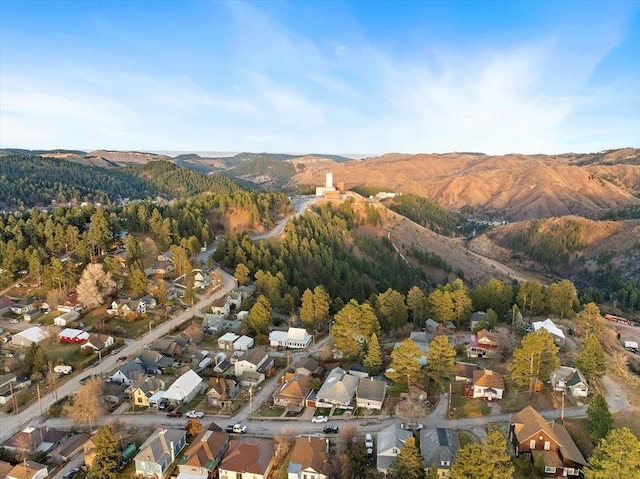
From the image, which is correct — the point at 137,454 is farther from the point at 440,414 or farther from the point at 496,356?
the point at 496,356

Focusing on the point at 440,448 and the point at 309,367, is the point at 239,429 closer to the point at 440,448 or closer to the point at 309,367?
the point at 309,367

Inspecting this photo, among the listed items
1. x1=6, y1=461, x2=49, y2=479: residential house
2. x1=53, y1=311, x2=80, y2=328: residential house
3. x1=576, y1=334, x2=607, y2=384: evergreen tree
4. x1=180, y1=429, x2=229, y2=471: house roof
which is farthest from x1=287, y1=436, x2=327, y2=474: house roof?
x1=53, y1=311, x2=80, y2=328: residential house

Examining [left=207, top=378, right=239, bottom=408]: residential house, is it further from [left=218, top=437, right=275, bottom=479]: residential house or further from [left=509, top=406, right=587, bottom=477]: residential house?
[left=509, top=406, right=587, bottom=477]: residential house

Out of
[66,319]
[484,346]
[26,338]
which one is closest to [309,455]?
[484,346]

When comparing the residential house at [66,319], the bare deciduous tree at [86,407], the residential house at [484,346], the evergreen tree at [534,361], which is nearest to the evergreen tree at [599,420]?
the evergreen tree at [534,361]

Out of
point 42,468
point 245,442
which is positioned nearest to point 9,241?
point 42,468

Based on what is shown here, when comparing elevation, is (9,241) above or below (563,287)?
above

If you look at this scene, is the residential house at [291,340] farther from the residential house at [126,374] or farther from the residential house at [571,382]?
the residential house at [571,382]
